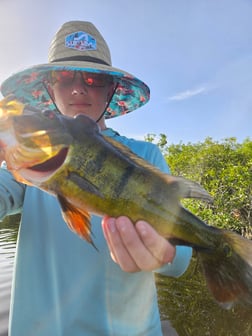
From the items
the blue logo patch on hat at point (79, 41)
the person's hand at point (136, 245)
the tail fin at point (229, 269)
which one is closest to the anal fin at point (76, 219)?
the person's hand at point (136, 245)

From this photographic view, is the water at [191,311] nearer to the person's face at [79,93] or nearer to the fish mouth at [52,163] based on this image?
the person's face at [79,93]

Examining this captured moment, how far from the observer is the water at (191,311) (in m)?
9.01

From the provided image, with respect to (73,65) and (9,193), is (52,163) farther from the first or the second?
(73,65)

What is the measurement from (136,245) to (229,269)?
596mm

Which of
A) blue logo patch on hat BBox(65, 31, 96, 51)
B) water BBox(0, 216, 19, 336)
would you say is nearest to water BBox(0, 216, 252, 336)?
water BBox(0, 216, 19, 336)

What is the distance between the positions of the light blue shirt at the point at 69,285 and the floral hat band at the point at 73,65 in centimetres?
97

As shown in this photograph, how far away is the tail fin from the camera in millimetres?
1873

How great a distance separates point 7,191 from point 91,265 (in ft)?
2.57

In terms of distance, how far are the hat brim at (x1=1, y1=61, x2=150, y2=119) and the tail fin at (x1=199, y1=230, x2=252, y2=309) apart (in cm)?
160

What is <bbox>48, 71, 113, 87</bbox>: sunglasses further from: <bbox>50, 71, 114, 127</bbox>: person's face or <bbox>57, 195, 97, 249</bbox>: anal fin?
<bbox>57, 195, 97, 249</bbox>: anal fin

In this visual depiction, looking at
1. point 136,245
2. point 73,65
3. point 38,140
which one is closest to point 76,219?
point 136,245

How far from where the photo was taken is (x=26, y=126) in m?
1.83

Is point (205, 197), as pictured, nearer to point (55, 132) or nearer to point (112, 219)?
point (112, 219)

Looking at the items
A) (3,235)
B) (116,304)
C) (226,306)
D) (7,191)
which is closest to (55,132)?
(7,191)
